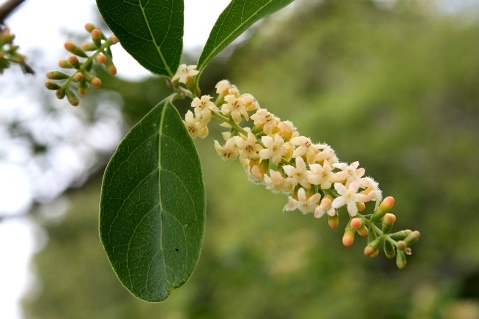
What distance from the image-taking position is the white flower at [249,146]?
758 millimetres

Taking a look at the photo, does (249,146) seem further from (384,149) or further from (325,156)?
(384,149)

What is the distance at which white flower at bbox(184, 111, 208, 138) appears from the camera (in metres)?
0.79

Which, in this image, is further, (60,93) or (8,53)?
(8,53)

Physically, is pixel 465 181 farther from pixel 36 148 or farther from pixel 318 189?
pixel 318 189

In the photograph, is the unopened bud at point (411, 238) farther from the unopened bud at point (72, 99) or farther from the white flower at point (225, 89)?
the unopened bud at point (72, 99)

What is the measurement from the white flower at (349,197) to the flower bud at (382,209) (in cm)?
3

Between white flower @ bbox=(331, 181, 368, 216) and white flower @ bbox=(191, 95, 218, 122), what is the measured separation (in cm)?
20

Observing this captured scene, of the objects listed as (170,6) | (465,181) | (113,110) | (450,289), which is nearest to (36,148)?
(113,110)

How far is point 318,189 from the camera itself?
76cm

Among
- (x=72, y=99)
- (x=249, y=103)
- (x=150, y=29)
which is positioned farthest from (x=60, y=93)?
(x=249, y=103)

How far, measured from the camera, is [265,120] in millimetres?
763

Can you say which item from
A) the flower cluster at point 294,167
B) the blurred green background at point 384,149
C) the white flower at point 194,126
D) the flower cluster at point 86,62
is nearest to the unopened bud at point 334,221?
the flower cluster at point 294,167

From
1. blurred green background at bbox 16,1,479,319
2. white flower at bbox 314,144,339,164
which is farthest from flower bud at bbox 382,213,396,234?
blurred green background at bbox 16,1,479,319

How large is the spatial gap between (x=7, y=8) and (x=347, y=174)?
55cm
